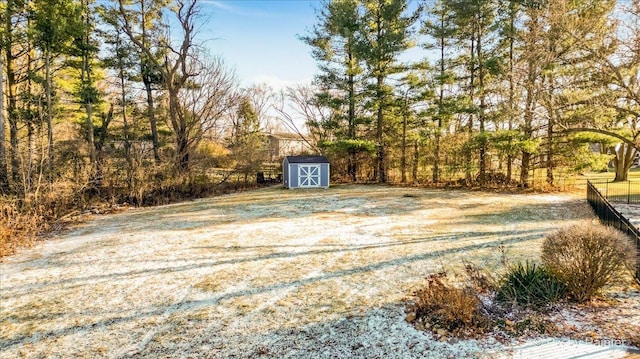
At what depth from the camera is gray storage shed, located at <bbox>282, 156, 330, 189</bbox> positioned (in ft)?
60.8

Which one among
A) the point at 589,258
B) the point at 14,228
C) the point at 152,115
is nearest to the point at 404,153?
the point at 152,115

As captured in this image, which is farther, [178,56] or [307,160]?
[307,160]

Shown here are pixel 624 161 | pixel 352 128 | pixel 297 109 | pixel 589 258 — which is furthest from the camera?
pixel 297 109

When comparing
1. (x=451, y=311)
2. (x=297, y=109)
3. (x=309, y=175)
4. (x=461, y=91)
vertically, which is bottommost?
(x=451, y=311)

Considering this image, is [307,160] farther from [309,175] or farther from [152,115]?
[152,115]

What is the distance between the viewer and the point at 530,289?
4.43m

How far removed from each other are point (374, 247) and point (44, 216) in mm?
9602

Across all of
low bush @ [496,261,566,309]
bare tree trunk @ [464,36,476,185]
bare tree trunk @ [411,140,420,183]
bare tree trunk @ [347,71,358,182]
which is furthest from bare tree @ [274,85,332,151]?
low bush @ [496,261,566,309]

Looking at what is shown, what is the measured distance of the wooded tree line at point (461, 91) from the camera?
11.6 m

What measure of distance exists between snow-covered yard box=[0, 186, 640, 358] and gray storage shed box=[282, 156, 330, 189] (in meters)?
7.57

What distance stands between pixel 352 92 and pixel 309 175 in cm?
547

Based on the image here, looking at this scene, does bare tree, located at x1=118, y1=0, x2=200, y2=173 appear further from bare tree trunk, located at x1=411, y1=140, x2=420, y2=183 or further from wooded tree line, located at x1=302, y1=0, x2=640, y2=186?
bare tree trunk, located at x1=411, y1=140, x2=420, y2=183

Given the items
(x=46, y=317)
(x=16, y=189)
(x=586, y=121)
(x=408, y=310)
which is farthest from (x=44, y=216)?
(x=586, y=121)

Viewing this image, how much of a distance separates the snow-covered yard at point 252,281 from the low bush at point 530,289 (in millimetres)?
439
